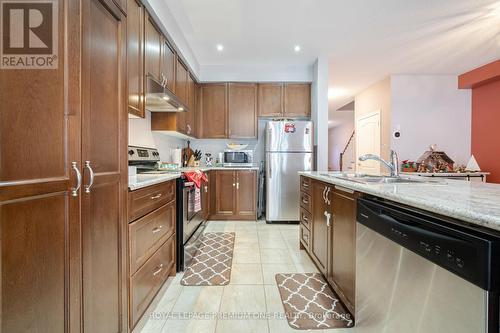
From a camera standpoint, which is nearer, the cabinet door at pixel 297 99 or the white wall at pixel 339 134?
the cabinet door at pixel 297 99

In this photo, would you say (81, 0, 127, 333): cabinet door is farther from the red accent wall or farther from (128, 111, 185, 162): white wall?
the red accent wall

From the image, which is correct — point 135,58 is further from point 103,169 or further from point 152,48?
point 103,169

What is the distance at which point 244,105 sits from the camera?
4.19 meters

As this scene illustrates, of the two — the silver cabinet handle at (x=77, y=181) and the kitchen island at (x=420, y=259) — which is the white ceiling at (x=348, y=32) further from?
the silver cabinet handle at (x=77, y=181)

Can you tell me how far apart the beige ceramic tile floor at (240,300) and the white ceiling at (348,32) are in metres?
2.63

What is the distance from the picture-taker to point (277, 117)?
4199mm

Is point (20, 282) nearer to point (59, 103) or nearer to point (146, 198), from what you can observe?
point (59, 103)

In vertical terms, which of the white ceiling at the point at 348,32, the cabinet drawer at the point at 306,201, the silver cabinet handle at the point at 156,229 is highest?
the white ceiling at the point at 348,32

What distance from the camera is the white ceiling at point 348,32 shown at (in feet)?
8.27

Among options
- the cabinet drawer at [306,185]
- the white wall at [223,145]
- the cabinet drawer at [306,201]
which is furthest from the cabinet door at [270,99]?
the cabinet drawer at [306,201]

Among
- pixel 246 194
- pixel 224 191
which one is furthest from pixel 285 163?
pixel 224 191

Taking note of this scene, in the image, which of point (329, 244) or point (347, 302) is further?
point (329, 244)

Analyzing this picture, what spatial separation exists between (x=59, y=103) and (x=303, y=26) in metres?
2.83

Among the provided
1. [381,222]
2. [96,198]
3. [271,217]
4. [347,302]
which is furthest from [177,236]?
[271,217]
